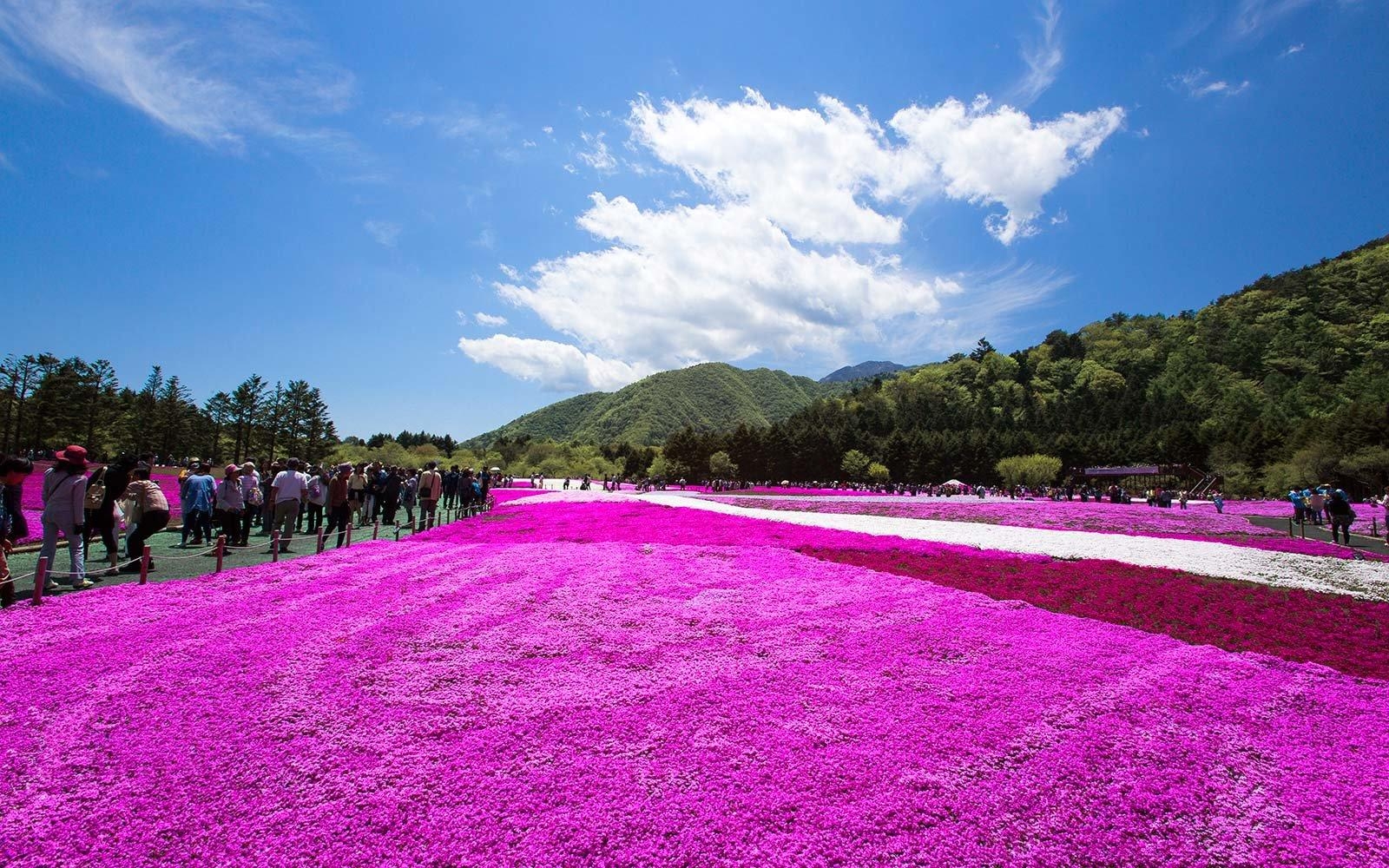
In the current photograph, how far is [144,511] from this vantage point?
35.4 feet

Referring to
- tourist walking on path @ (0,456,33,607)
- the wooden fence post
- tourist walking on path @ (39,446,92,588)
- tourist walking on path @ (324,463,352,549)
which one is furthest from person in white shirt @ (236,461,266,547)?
the wooden fence post

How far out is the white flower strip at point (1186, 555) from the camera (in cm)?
1301

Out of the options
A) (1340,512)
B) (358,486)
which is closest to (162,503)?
Answer: (358,486)

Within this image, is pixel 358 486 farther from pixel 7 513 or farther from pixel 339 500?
pixel 7 513

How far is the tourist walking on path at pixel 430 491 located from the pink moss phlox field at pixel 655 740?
10.9 metres

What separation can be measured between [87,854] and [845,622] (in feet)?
23.8

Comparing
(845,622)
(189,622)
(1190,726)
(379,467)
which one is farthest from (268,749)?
(379,467)

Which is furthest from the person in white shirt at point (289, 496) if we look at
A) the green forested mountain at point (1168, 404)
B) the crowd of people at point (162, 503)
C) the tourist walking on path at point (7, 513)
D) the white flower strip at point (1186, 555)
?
the green forested mountain at point (1168, 404)

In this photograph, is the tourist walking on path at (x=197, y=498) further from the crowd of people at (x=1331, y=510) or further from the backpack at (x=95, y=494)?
the crowd of people at (x=1331, y=510)

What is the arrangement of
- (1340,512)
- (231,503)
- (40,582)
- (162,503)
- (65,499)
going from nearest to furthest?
1. (40,582)
2. (65,499)
3. (162,503)
4. (231,503)
5. (1340,512)

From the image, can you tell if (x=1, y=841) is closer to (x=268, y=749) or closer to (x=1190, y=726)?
(x=268, y=749)

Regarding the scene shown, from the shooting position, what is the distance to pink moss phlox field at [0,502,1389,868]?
389 centimetres

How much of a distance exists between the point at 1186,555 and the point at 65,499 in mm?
23199

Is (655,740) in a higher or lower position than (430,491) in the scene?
lower
